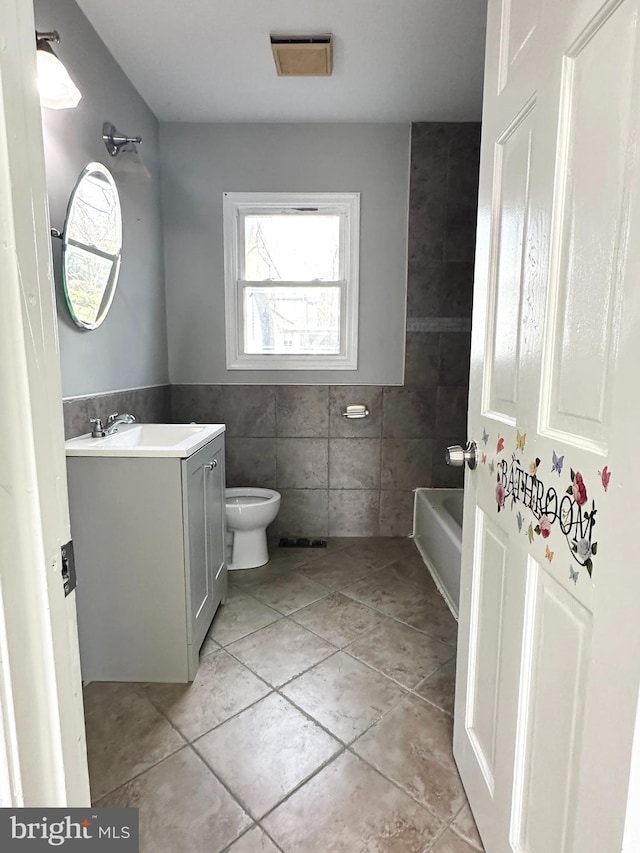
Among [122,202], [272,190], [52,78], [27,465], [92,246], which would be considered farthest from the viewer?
[272,190]

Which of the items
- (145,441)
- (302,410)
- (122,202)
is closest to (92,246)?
(122,202)

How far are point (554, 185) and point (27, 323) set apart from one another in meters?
0.79

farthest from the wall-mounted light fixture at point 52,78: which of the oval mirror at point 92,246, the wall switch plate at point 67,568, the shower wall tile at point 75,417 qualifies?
the wall switch plate at point 67,568

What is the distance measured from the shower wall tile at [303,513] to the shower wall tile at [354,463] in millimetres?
136

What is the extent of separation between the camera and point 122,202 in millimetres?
2188

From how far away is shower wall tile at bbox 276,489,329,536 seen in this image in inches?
117

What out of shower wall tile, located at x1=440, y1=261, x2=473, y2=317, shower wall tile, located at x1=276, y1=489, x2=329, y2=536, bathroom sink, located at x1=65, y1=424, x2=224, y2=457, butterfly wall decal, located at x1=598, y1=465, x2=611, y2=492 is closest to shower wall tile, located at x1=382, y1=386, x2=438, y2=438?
shower wall tile, located at x1=440, y1=261, x2=473, y2=317

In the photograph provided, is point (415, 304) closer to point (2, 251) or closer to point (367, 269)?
point (367, 269)

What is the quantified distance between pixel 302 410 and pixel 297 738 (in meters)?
1.85

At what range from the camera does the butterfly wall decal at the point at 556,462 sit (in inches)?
27.7

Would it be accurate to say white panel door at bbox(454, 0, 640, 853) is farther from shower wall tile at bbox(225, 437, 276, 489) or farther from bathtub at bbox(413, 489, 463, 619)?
shower wall tile at bbox(225, 437, 276, 489)

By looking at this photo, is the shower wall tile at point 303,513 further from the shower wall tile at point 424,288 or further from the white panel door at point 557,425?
the white panel door at point 557,425

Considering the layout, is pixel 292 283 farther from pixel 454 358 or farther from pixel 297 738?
pixel 297 738

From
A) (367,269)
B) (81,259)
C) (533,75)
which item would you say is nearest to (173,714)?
(81,259)
